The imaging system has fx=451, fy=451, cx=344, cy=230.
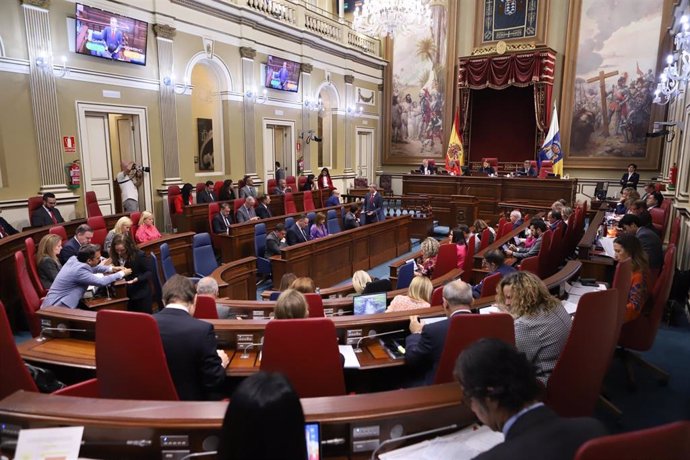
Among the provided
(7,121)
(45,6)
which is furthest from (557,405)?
(45,6)

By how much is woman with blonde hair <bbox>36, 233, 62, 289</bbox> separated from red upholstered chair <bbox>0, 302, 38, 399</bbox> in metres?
2.51

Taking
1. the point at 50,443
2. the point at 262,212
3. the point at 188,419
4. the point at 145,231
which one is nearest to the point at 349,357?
the point at 188,419

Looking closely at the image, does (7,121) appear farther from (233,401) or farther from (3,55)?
(233,401)

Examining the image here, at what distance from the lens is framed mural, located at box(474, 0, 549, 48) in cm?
1369

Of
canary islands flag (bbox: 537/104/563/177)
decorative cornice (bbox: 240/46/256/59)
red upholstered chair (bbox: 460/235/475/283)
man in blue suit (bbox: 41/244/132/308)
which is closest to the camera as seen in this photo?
man in blue suit (bbox: 41/244/132/308)

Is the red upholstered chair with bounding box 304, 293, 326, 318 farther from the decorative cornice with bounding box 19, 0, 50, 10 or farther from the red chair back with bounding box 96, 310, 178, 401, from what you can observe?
the decorative cornice with bounding box 19, 0, 50, 10

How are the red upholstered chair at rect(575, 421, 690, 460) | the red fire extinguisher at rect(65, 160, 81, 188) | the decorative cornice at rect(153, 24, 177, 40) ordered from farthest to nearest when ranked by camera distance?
the decorative cornice at rect(153, 24, 177, 40) < the red fire extinguisher at rect(65, 160, 81, 188) < the red upholstered chair at rect(575, 421, 690, 460)

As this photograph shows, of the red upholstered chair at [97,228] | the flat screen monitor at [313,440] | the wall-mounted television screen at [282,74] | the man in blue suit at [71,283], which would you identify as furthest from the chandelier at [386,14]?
the flat screen monitor at [313,440]

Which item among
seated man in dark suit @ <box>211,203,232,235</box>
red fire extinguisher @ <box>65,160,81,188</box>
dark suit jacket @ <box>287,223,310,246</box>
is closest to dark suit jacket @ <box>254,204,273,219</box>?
seated man in dark suit @ <box>211,203,232,235</box>

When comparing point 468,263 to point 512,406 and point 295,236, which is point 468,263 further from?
point 512,406

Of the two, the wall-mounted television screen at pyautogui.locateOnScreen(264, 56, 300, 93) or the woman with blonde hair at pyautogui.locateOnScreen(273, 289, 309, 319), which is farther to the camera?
the wall-mounted television screen at pyautogui.locateOnScreen(264, 56, 300, 93)

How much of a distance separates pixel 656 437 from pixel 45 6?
9.27 meters

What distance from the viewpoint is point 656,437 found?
1.04m

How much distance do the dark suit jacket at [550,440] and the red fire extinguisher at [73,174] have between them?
8638mm
